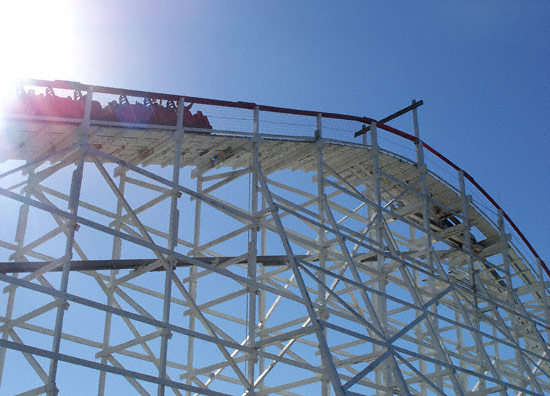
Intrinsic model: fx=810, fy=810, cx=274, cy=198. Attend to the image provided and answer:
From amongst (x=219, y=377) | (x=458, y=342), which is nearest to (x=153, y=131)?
(x=219, y=377)

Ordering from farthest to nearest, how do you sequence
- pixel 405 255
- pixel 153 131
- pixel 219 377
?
pixel 405 255, pixel 219 377, pixel 153 131

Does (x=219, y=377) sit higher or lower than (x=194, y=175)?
lower

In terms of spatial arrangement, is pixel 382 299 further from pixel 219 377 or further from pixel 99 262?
pixel 99 262

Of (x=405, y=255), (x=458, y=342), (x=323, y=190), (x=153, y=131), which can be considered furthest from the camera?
(x=458, y=342)

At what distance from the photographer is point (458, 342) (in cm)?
2461

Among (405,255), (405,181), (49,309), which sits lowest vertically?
(49,309)

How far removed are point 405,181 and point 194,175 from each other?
299 inches

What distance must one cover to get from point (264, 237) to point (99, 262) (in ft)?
17.6

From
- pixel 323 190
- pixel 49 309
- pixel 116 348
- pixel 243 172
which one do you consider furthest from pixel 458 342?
pixel 49 309

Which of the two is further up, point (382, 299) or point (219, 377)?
point (382, 299)

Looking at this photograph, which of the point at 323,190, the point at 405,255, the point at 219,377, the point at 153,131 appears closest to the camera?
the point at 153,131

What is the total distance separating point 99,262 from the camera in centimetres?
1723

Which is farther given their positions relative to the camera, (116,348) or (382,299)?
(382,299)

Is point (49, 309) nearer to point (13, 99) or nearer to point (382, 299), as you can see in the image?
point (13, 99)
